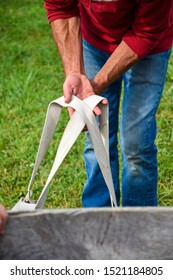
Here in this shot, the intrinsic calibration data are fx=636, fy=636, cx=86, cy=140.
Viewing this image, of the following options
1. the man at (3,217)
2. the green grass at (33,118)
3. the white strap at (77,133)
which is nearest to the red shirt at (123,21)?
the white strap at (77,133)

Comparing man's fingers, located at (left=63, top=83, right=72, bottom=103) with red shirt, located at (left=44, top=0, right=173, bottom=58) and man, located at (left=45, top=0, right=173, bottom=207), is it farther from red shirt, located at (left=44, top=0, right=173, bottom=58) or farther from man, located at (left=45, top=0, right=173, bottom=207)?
red shirt, located at (left=44, top=0, right=173, bottom=58)

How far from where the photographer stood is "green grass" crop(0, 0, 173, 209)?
3.68 meters

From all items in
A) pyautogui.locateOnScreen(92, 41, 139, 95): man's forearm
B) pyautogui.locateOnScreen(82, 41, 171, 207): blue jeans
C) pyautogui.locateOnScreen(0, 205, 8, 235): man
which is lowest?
pyautogui.locateOnScreen(82, 41, 171, 207): blue jeans

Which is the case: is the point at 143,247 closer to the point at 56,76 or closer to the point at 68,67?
the point at 68,67

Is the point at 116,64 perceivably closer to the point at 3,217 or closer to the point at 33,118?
the point at 3,217

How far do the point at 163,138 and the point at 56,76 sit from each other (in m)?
1.36

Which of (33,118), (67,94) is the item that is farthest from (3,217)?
(33,118)

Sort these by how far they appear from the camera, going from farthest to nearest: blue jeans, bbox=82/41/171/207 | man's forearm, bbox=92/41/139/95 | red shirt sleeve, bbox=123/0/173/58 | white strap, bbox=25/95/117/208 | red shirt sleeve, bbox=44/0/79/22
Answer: blue jeans, bbox=82/41/171/207
red shirt sleeve, bbox=44/0/79/22
man's forearm, bbox=92/41/139/95
red shirt sleeve, bbox=123/0/173/58
white strap, bbox=25/95/117/208

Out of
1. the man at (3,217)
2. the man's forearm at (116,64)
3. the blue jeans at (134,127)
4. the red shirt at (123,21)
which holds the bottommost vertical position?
the blue jeans at (134,127)

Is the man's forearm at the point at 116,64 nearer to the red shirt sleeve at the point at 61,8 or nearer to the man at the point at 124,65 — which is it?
the man at the point at 124,65

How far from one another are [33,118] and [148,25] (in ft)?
6.96

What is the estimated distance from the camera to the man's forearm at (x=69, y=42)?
2.61m

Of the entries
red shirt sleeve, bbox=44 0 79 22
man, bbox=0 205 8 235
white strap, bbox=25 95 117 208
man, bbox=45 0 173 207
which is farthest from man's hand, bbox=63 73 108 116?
man, bbox=0 205 8 235

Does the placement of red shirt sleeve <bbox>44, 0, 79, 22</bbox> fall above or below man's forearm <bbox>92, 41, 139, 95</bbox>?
above
